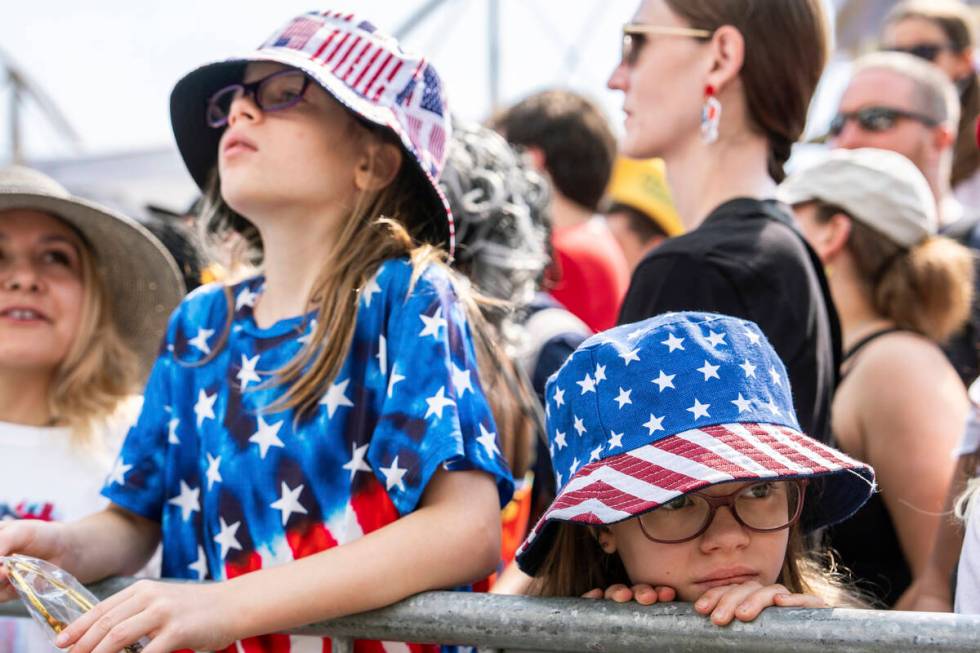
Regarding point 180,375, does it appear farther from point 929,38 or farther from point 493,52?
point 493,52

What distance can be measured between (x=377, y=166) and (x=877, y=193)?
150 centimetres

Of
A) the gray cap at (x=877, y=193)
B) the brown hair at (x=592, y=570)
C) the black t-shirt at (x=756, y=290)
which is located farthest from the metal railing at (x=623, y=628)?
the gray cap at (x=877, y=193)

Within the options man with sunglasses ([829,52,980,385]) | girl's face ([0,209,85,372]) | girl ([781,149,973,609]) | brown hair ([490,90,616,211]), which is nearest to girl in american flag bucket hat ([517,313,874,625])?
girl ([781,149,973,609])

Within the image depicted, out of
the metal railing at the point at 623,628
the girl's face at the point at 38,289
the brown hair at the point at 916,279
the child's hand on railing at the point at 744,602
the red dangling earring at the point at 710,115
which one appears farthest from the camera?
the brown hair at the point at 916,279

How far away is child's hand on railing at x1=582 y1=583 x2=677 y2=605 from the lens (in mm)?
1680

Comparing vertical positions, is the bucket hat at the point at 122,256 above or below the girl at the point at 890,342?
above

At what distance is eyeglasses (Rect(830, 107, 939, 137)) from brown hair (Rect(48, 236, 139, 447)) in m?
2.50

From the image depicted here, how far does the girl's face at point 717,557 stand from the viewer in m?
1.78

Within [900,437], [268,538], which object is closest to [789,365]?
[900,437]

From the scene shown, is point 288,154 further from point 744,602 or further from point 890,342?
point 890,342

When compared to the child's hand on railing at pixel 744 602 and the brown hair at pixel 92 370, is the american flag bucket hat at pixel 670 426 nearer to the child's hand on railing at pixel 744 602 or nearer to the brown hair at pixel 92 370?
the child's hand on railing at pixel 744 602

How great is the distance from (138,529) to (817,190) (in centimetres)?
199

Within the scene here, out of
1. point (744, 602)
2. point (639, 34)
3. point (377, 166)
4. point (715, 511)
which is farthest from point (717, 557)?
point (639, 34)

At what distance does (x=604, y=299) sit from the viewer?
4164mm
